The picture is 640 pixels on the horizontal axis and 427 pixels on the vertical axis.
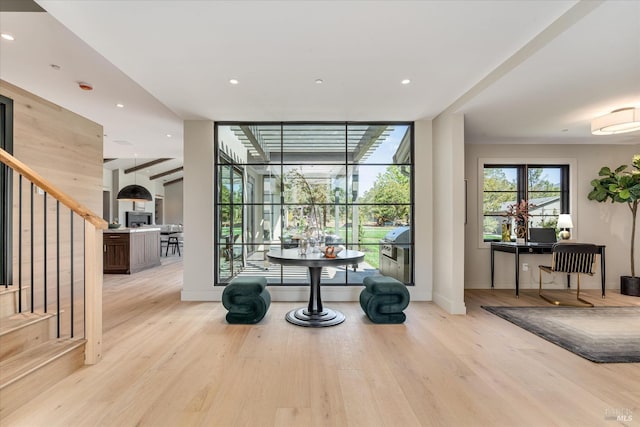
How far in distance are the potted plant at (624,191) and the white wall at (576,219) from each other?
17 centimetres

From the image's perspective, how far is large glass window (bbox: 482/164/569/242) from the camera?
540 centimetres

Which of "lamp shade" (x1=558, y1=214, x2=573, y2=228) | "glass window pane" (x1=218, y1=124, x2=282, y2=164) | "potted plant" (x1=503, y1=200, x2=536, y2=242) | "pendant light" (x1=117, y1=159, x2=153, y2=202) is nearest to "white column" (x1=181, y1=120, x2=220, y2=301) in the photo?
"glass window pane" (x1=218, y1=124, x2=282, y2=164)

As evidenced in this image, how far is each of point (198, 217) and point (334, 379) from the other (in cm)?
315

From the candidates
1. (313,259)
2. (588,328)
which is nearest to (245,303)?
(313,259)

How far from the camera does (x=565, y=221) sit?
16.3 feet

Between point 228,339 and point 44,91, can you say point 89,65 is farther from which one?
point 228,339

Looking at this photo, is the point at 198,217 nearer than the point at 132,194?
Yes

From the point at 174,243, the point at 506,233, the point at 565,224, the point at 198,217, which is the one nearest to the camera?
the point at 198,217

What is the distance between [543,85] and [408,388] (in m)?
3.15

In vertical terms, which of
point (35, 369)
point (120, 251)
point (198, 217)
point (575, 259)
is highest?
point (198, 217)

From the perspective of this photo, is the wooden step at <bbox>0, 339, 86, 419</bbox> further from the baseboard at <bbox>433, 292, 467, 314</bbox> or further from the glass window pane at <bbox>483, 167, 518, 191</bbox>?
the glass window pane at <bbox>483, 167, 518, 191</bbox>

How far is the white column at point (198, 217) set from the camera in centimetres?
450

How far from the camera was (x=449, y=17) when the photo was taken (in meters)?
2.12

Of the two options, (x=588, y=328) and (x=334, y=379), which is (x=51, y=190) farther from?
(x=588, y=328)
